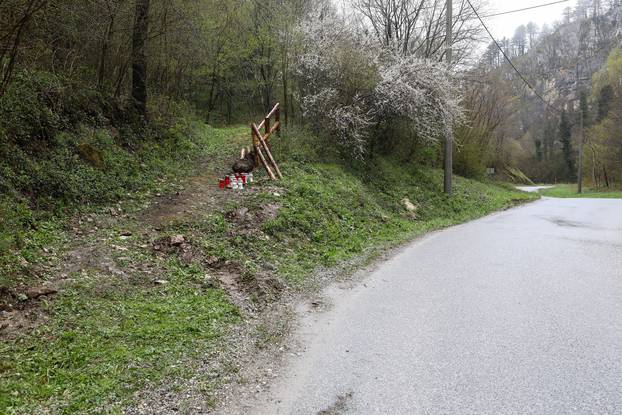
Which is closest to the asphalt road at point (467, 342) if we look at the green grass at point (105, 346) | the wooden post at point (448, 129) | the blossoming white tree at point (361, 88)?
the green grass at point (105, 346)

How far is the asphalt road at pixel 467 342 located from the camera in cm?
386

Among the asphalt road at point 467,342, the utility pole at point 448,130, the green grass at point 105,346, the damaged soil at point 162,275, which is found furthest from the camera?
the utility pole at point 448,130

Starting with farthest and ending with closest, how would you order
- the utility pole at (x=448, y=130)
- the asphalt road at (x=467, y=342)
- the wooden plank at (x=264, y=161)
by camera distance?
the utility pole at (x=448, y=130)
the wooden plank at (x=264, y=161)
the asphalt road at (x=467, y=342)

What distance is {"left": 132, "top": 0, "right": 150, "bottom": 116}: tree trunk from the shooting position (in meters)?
11.3

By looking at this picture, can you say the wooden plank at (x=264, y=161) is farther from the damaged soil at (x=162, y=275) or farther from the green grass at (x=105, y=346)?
the green grass at (x=105, y=346)

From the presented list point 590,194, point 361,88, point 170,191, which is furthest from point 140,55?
point 590,194

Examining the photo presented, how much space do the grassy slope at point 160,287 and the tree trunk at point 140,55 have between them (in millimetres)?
2019

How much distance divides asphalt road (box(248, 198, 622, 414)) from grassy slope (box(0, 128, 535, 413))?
3.66ft

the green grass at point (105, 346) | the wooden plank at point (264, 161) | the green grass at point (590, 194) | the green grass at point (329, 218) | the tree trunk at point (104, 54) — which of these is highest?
the tree trunk at point (104, 54)

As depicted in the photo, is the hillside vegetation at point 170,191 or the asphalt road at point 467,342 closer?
the asphalt road at point 467,342

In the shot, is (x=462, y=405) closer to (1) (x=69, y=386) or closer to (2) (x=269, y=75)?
(1) (x=69, y=386)

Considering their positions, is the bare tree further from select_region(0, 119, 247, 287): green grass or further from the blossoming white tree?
select_region(0, 119, 247, 287): green grass

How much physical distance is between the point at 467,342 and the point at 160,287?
12.3 feet

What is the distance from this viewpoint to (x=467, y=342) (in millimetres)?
5016
